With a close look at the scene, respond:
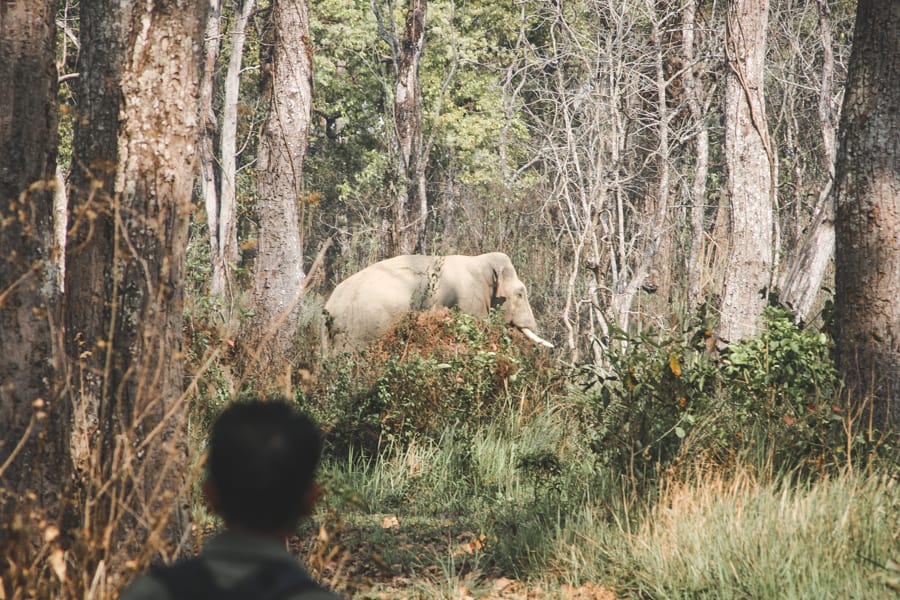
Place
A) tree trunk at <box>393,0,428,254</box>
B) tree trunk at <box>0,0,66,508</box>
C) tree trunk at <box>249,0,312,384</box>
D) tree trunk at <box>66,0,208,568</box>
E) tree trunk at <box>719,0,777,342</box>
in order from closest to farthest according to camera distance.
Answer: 1. tree trunk at <box>0,0,66,508</box>
2. tree trunk at <box>66,0,208,568</box>
3. tree trunk at <box>719,0,777,342</box>
4. tree trunk at <box>249,0,312,384</box>
5. tree trunk at <box>393,0,428,254</box>

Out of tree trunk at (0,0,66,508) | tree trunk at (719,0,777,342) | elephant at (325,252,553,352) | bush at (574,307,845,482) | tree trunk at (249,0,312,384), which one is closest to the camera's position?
tree trunk at (0,0,66,508)

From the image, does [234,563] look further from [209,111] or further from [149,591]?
[209,111]

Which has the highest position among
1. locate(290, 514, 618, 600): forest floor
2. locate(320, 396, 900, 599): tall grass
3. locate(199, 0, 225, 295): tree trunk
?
locate(199, 0, 225, 295): tree trunk

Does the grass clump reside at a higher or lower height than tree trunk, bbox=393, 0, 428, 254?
lower

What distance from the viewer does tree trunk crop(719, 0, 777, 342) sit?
933 centimetres

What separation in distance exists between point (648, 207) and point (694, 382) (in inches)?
396

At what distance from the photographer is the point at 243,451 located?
193 cm

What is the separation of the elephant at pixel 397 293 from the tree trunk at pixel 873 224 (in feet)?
16.2

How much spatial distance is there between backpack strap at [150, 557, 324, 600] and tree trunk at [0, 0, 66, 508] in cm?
209

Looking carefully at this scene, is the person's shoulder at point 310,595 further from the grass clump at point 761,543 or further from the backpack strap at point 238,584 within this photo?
the grass clump at point 761,543

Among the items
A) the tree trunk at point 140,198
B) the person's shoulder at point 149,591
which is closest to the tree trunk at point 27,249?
the tree trunk at point 140,198

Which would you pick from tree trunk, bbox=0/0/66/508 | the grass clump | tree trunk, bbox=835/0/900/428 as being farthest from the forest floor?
tree trunk, bbox=835/0/900/428

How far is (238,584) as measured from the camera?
1.87 m

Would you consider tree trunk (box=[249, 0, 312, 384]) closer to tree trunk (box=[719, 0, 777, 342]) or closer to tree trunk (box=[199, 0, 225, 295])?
tree trunk (box=[719, 0, 777, 342])
